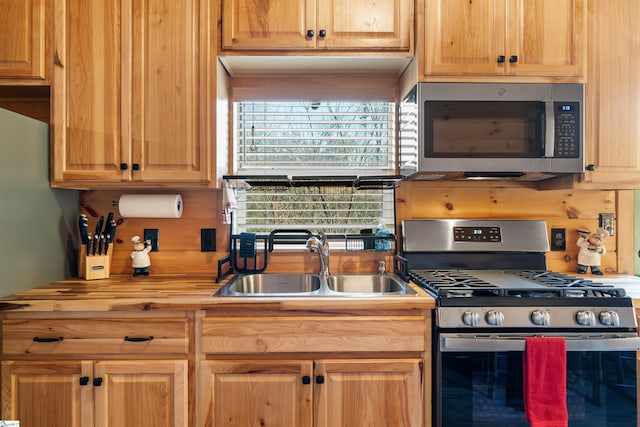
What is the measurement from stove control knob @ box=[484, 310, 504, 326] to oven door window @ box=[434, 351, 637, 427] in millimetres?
113

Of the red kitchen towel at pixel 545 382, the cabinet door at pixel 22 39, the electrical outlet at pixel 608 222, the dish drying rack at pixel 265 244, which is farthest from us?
the electrical outlet at pixel 608 222

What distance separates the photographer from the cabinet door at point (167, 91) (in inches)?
69.4

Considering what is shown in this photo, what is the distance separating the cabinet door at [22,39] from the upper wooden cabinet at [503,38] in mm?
1733

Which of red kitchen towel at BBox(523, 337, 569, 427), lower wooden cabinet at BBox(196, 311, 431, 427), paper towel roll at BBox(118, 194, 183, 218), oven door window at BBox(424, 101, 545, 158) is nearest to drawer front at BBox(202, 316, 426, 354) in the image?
lower wooden cabinet at BBox(196, 311, 431, 427)

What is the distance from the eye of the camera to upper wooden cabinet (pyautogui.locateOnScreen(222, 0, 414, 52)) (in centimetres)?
178

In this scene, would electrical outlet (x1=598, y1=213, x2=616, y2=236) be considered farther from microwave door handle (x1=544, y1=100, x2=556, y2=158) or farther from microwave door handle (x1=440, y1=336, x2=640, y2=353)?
microwave door handle (x1=440, y1=336, x2=640, y2=353)

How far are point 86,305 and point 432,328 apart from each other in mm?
1354

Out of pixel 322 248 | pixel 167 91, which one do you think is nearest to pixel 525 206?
pixel 322 248

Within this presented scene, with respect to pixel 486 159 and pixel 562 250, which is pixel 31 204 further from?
pixel 562 250

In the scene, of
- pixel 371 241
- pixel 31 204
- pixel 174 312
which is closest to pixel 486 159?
pixel 371 241

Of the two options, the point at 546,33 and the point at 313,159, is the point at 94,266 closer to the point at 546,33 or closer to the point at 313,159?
the point at 313,159

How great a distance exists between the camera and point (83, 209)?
6.79 feet

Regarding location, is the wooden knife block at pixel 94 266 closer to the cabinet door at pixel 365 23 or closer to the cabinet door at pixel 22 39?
the cabinet door at pixel 22 39

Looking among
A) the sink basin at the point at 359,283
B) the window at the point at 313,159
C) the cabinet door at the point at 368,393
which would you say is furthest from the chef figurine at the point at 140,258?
the cabinet door at the point at 368,393
